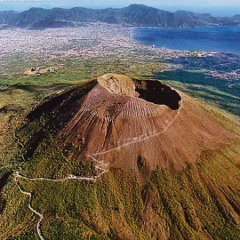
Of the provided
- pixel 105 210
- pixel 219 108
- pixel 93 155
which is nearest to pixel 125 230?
pixel 105 210

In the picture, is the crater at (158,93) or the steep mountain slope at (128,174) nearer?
the steep mountain slope at (128,174)

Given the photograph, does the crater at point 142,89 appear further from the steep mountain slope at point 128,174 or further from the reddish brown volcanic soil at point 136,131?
the steep mountain slope at point 128,174

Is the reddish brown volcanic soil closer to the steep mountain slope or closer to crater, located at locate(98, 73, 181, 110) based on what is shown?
the steep mountain slope

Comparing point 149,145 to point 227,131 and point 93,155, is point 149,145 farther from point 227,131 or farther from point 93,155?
point 227,131

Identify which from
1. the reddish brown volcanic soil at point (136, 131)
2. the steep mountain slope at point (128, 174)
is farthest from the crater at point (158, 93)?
the steep mountain slope at point (128, 174)

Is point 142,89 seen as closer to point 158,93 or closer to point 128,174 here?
point 158,93
